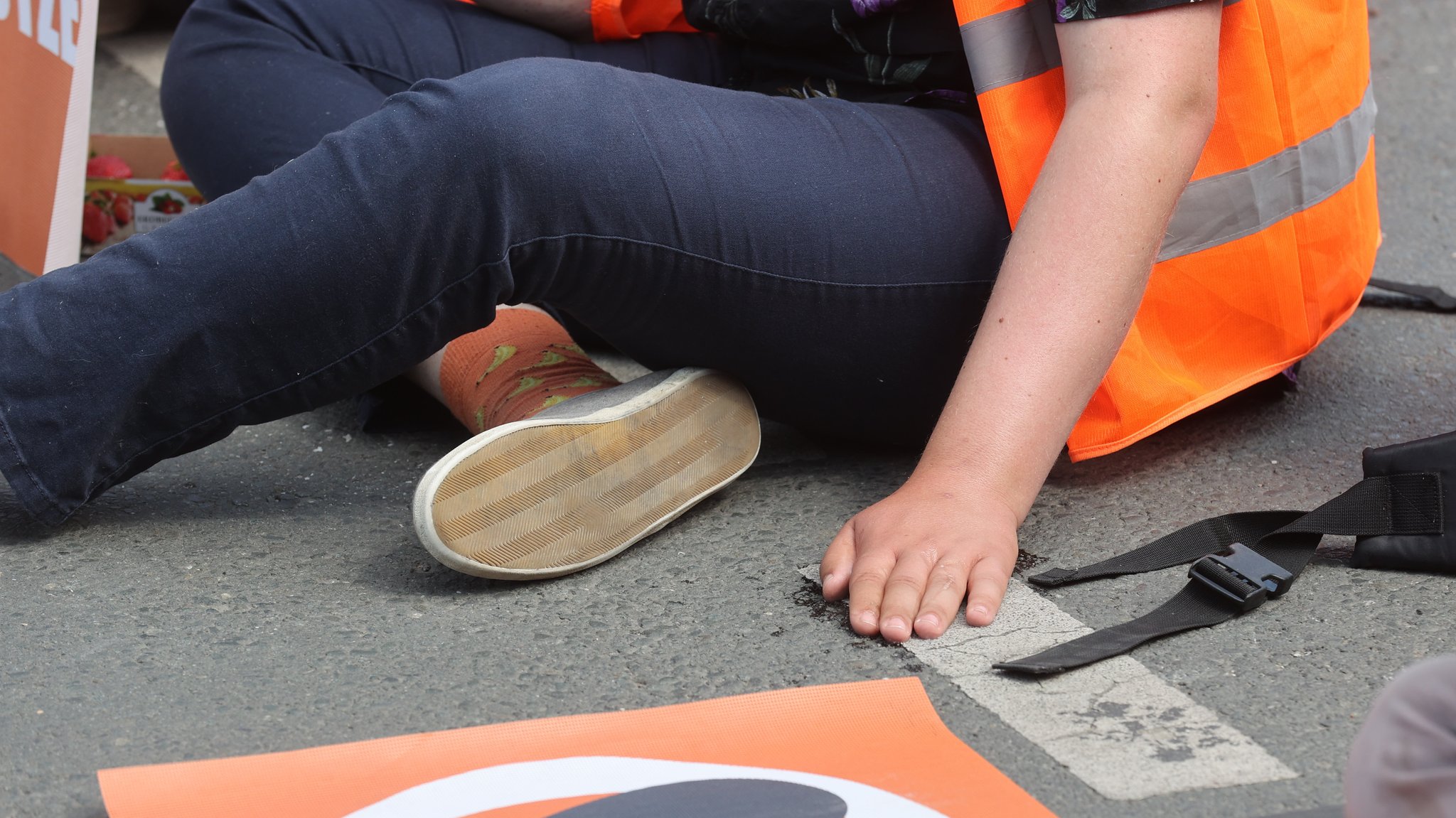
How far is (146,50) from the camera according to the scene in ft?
12.0

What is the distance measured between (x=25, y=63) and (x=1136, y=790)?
1.80 meters

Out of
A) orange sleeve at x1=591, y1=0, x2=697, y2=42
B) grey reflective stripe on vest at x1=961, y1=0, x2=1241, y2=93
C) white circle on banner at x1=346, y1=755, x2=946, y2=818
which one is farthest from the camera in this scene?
orange sleeve at x1=591, y1=0, x2=697, y2=42

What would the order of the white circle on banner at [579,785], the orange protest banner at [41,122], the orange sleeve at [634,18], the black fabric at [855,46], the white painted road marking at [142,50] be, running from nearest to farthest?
the white circle on banner at [579,785] < the black fabric at [855,46] < the orange sleeve at [634,18] < the orange protest banner at [41,122] < the white painted road marking at [142,50]

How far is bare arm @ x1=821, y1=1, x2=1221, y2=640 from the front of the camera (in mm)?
1149

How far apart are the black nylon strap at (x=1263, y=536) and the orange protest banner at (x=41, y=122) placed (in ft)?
5.01

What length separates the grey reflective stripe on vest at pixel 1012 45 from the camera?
125cm

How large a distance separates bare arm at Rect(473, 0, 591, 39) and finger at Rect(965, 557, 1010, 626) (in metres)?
1.02

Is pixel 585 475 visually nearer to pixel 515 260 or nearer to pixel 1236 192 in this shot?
pixel 515 260

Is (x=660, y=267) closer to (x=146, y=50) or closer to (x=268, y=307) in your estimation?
(x=268, y=307)

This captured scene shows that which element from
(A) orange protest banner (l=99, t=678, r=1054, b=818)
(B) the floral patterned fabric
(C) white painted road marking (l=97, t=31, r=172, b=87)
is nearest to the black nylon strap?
(A) orange protest banner (l=99, t=678, r=1054, b=818)

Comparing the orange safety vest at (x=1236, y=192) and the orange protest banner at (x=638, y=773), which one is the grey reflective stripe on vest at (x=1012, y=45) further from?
the orange protest banner at (x=638, y=773)

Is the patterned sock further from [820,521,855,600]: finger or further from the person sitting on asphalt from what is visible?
[820,521,855,600]: finger

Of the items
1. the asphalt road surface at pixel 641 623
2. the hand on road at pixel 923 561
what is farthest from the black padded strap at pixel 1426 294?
the hand on road at pixel 923 561

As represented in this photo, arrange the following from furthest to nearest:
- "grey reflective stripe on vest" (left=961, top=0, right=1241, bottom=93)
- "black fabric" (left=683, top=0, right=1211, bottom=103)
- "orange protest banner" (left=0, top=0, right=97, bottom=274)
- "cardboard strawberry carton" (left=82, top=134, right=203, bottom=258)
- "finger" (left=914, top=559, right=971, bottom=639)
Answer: "cardboard strawberry carton" (left=82, top=134, right=203, bottom=258)
"orange protest banner" (left=0, top=0, right=97, bottom=274)
"black fabric" (left=683, top=0, right=1211, bottom=103)
"grey reflective stripe on vest" (left=961, top=0, right=1241, bottom=93)
"finger" (left=914, top=559, right=971, bottom=639)
